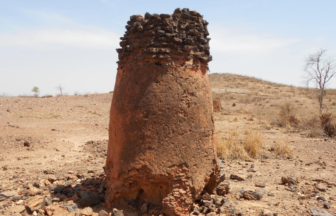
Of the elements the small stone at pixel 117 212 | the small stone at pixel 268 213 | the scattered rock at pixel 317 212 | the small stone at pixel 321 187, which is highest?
the small stone at pixel 117 212

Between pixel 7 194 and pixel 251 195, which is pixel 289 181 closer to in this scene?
pixel 251 195

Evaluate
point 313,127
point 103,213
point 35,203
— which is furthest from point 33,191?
point 313,127

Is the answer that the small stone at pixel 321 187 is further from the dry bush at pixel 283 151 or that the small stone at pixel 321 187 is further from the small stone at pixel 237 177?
the dry bush at pixel 283 151

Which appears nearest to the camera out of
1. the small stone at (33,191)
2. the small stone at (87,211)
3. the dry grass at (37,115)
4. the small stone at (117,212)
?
the small stone at (117,212)

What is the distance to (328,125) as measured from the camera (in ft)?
34.9

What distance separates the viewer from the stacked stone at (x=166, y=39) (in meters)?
3.55

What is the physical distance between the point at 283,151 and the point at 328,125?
4291 mm

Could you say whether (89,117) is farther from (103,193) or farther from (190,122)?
(190,122)

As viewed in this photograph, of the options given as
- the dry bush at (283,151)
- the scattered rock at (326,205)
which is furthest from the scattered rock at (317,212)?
the dry bush at (283,151)

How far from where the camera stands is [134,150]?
3.53 m

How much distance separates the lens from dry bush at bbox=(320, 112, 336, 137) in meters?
10.5

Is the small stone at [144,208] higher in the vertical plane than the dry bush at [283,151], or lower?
lower

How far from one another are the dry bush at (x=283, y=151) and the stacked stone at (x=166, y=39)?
4654 mm

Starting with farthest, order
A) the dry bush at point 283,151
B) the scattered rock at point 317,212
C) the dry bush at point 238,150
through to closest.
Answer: the dry bush at point 283,151, the dry bush at point 238,150, the scattered rock at point 317,212
